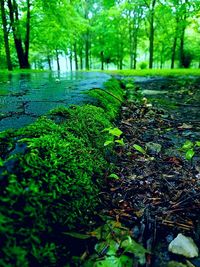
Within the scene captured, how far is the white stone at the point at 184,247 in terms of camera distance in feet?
3.91

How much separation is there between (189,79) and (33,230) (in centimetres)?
985

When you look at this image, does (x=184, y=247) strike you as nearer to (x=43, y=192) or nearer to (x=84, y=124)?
(x=43, y=192)

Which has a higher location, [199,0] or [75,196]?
[199,0]

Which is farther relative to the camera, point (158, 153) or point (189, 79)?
point (189, 79)

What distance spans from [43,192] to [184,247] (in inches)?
30.1

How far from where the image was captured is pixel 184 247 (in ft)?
3.97

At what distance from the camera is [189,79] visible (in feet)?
31.5

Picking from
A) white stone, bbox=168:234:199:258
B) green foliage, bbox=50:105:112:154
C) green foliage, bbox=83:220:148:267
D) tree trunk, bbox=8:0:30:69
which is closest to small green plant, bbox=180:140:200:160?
green foliage, bbox=50:105:112:154

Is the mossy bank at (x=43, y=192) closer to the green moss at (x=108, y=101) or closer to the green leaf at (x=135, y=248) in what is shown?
the green leaf at (x=135, y=248)

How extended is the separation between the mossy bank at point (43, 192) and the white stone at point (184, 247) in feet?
1.53

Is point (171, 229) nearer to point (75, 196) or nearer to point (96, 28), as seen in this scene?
point (75, 196)

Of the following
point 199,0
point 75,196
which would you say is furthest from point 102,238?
point 199,0

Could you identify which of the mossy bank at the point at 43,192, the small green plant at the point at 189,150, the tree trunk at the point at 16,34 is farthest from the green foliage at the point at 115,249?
the tree trunk at the point at 16,34

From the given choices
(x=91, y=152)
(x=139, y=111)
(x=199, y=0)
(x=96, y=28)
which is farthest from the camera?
(x=96, y=28)
